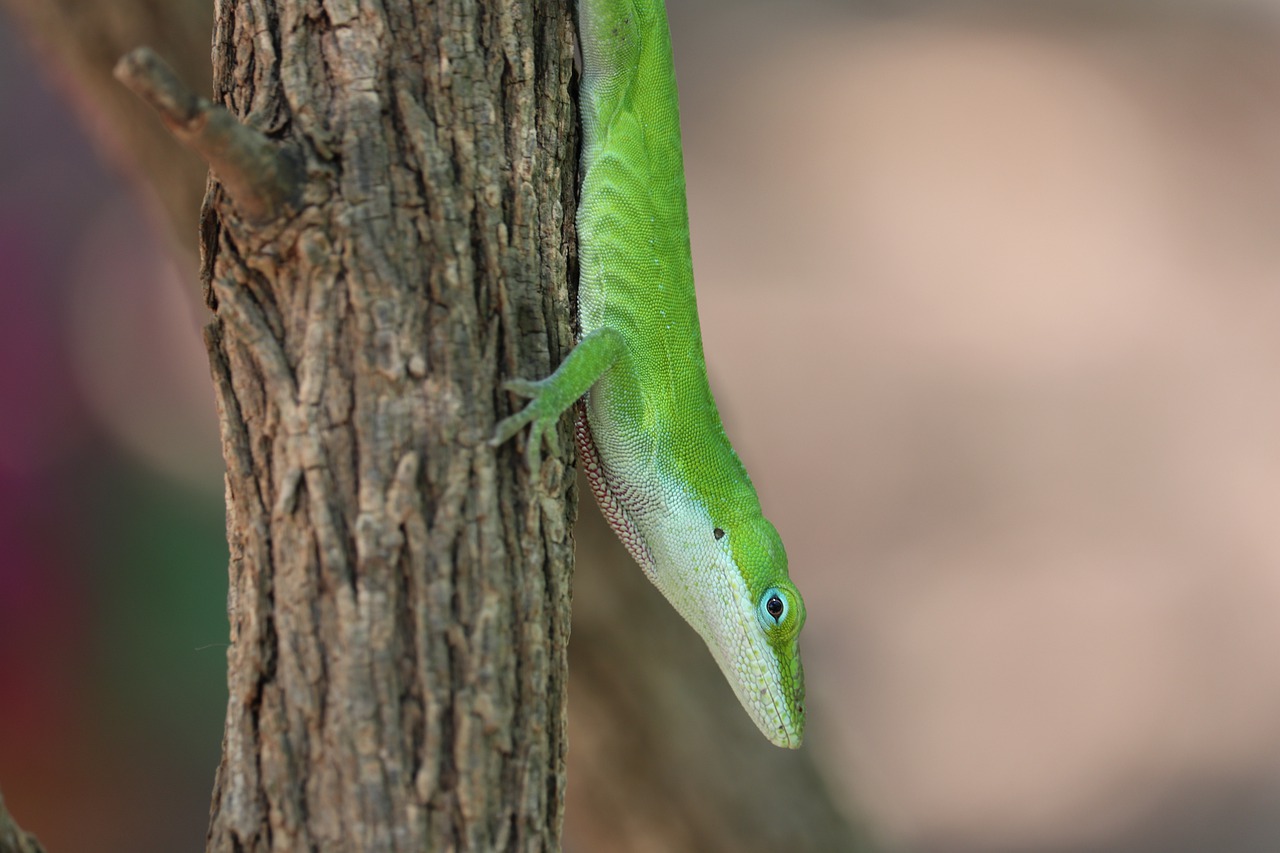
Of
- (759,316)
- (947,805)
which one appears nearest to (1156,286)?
(759,316)

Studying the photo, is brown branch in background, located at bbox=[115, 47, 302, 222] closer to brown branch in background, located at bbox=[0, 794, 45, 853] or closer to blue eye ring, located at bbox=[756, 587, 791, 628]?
brown branch in background, located at bbox=[0, 794, 45, 853]

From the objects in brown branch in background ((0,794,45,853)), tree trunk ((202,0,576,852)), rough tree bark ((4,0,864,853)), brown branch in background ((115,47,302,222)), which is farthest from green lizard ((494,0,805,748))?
brown branch in background ((0,794,45,853))

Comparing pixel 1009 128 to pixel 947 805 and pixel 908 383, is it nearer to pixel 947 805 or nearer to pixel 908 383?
pixel 908 383

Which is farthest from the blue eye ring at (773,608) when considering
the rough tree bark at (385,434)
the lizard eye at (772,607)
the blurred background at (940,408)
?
the blurred background at (940,408)

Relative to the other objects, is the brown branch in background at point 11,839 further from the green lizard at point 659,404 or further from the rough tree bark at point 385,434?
the green lizard at point 659,404

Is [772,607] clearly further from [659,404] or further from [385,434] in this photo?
[385,434]

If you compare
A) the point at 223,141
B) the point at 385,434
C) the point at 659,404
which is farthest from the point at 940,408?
the point at 223,141
